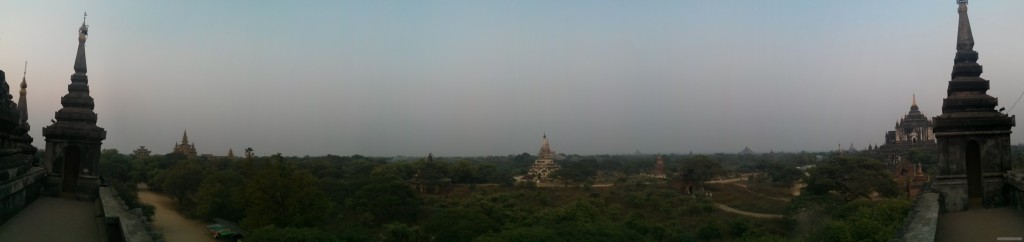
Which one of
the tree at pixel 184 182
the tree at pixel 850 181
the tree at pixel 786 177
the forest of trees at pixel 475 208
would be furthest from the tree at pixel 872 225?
the tree at pixel 184 182

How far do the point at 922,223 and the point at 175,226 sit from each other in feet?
109

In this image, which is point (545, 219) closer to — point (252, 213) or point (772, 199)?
point (252, 213)

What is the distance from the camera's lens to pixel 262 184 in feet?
75.2

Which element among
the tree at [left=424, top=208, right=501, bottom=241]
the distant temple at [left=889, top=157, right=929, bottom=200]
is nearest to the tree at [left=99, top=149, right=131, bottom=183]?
the tree at [left=424, top=208, right=501, bottom=241]

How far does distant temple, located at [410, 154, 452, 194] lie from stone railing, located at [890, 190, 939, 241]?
4015 centimetres

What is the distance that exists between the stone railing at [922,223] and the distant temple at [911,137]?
145ft

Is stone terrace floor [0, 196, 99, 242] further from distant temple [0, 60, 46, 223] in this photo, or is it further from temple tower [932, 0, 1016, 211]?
temple tower [932, 0, 1016, 211]

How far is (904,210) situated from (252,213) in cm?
2129

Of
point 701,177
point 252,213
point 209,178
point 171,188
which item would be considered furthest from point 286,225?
point 701,177

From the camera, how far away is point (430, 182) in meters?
50.5

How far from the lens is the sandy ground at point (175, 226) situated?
29953 millimetres

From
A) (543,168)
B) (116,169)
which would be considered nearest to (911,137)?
(543,168)

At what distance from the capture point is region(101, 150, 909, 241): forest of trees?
22.5 metres

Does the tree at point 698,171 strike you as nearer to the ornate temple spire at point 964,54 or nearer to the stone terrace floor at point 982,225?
the ornate temple spire at point 964,54
